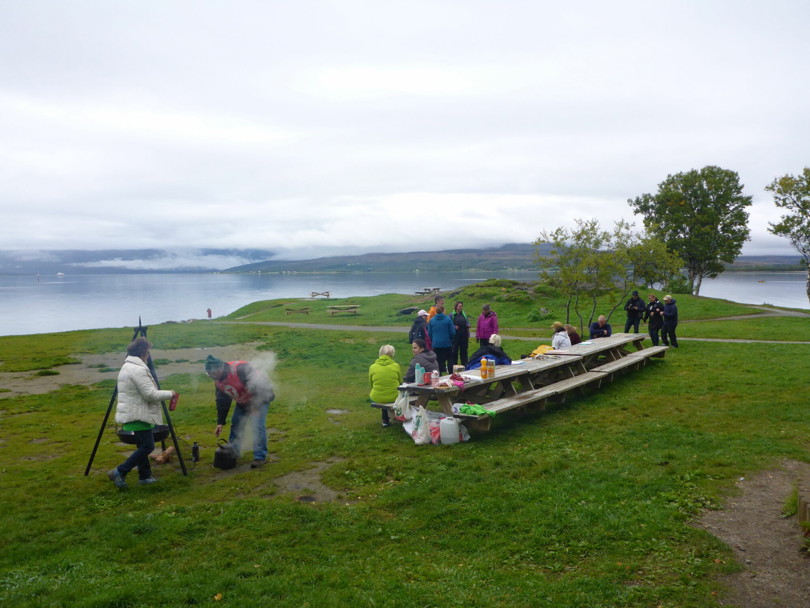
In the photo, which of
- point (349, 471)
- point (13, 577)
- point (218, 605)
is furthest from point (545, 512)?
point (13, 577)

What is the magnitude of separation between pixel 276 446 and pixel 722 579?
24.7 ft

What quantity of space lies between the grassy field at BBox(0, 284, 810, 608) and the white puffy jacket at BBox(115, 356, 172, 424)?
1.18 meters

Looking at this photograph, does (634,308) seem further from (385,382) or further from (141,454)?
(141,454)

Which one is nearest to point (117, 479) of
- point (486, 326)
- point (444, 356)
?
point (444, 356)

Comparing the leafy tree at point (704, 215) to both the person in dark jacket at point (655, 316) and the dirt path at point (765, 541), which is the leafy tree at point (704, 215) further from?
the dirt path at point (765, 541)

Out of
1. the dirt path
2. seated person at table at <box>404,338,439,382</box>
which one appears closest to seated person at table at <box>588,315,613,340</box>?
seated person at table at <box>404,338,439,382</box>

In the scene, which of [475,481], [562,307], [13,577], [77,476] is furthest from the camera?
[562,307]

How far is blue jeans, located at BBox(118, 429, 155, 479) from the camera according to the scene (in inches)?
306

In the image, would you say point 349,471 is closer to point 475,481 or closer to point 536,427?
point 475,481

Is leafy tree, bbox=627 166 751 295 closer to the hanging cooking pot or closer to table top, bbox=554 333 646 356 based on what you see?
table top, bbox=554 333 646 356

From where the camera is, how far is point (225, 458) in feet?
28.6

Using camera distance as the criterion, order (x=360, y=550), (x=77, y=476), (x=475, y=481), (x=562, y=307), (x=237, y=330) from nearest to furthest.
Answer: (x=360, y=550), (x=475, y=481), (x=77, y=476), (x=237, y=330), (x=562, y=307)

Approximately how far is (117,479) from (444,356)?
9.21 metres

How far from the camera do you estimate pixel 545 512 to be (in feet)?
21.3
